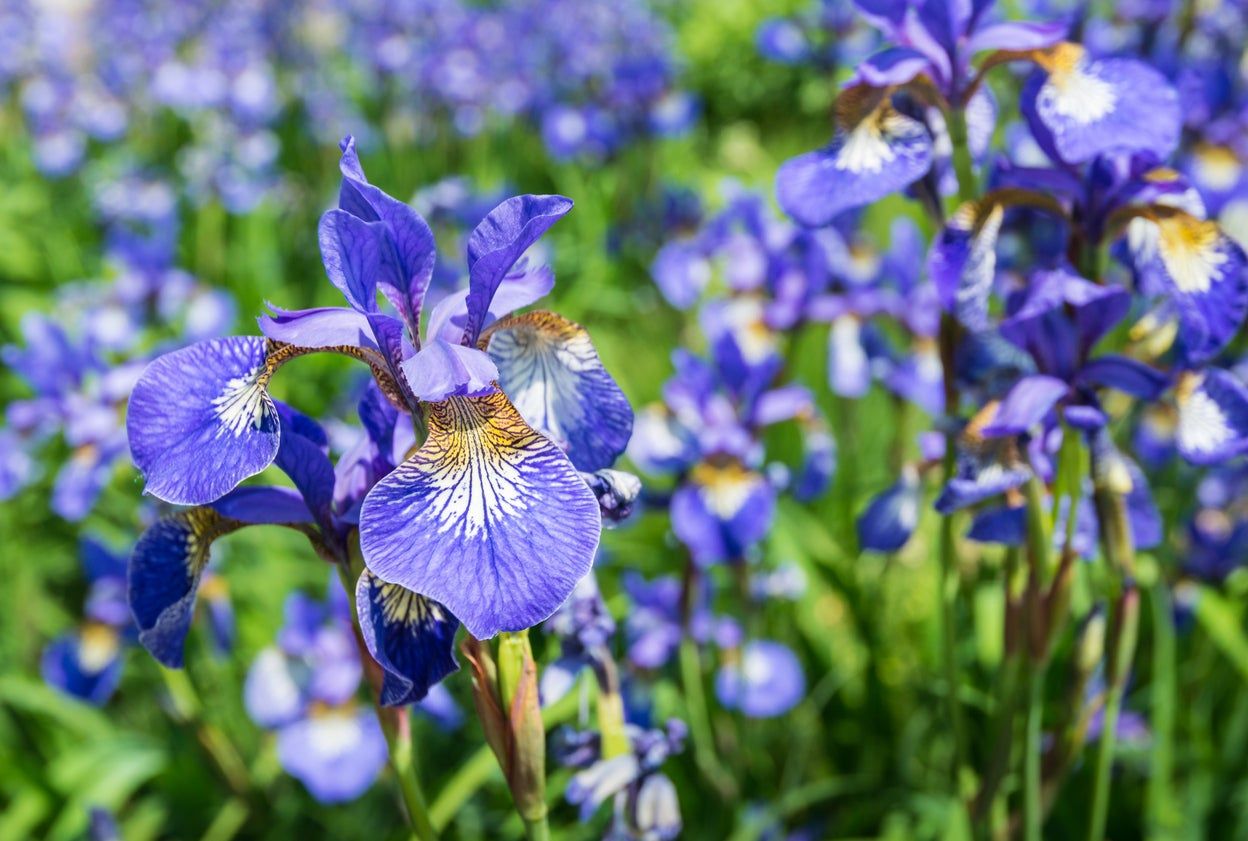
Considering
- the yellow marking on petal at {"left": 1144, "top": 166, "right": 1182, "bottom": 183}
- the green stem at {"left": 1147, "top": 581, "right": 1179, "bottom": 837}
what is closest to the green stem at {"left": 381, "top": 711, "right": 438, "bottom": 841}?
the yellow marking on petal at {"left": 1144, "top": 166, "right": 1182, "bottom": 183}

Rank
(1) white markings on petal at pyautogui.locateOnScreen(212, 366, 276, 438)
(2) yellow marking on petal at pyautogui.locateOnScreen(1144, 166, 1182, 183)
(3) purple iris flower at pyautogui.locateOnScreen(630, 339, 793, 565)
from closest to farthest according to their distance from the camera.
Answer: (1) white markings on petal at pyautogui.locateOnScreen(212, 366, 276, 438)
(2) yellow marking on petal at pyautogui.locateOnScreen(1144, 166, 1182, 183)
(3) purple iris flower at pyautogui.locateOnScreen(630, 339, 793, 565)

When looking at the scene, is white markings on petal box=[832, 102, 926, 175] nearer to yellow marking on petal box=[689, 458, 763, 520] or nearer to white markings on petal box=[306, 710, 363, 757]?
yellow marking on petal box=[689, 458, 763, 520]

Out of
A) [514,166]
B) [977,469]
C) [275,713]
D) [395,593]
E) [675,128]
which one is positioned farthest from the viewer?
[514,166]

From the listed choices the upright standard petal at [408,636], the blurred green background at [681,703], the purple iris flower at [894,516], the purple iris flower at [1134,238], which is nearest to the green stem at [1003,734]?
the blurred green background at [681,703]

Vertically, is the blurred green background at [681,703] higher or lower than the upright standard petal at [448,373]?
lower

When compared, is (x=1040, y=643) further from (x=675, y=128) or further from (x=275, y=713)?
(x=675, y=128)

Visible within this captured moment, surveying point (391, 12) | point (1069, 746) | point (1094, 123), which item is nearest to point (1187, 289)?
point (1094, 123)

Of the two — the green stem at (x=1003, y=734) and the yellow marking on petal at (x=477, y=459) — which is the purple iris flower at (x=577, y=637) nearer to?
the yellow marking on petal at (x=477, y=459)
